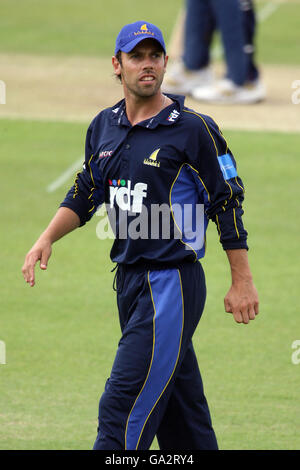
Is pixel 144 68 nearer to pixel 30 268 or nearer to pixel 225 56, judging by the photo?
pixel 30 268

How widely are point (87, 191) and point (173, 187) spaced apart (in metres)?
0.61

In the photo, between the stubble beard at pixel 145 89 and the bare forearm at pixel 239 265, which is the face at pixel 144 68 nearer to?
the stubble beard at pixel 145 89

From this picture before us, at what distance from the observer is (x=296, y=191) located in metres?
11.6

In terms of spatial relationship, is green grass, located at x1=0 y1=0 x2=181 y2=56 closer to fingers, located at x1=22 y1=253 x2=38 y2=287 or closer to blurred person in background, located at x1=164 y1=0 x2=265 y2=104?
blurred person in background, located at x1=164 y1=0 x2=265 y2=104

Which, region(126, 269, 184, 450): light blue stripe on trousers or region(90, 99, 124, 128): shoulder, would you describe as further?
region(90, 99, 124, 128): shoulder

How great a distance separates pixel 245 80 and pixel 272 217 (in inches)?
168

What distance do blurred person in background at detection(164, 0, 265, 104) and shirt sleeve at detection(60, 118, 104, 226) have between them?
9.14 m

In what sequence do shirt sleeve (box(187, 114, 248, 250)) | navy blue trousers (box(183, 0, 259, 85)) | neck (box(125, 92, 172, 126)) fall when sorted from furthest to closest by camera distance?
navy blue trousers (box(183, 0, 259, 85))
neck (box(125, 92, 172, 126))
shirt sleeve (box(187, 114, 248, 250))

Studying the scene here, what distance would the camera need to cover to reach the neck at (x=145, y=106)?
525cm

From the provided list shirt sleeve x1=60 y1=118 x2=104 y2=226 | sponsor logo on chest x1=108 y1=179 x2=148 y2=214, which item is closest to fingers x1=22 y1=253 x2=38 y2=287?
shirt sleeve x1=60 y1=118 x2=104 y2=226

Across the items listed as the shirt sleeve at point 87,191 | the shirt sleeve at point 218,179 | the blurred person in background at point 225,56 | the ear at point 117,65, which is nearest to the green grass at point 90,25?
the blurred person in background at point 225,56

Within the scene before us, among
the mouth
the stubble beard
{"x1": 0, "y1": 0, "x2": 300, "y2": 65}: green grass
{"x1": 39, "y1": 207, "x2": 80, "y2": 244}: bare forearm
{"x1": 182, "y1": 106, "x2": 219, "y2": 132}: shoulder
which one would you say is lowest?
{"x1": 39, "y1": 207, "x2": 80, "y2": 244}: bare forearm

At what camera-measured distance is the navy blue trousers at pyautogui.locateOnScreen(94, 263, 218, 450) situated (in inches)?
195

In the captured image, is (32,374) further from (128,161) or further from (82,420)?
(128,161)
